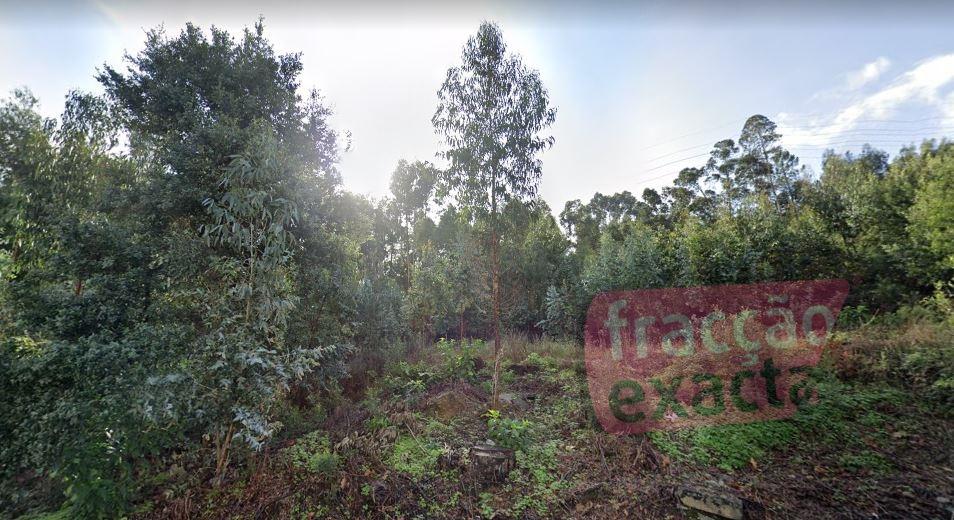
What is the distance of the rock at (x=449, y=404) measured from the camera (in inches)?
204

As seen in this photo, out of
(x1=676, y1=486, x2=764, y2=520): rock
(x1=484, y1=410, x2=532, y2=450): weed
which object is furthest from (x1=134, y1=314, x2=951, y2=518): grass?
(x1=676, y1=486, x2=764, y2=520): rock

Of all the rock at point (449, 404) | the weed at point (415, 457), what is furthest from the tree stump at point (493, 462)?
the rock at point (449, 404)

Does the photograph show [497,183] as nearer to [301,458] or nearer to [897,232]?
[301,458]

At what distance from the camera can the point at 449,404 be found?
17.4 ft

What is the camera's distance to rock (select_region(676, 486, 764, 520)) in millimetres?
2990

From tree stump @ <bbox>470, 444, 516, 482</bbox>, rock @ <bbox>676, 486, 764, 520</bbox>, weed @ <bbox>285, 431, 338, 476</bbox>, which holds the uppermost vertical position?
weed @ <bbox>285, 431, 338, 476</bbox>

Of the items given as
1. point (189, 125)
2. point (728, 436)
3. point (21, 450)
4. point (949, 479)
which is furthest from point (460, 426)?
point (189, 125)

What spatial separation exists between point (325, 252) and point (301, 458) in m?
3.04

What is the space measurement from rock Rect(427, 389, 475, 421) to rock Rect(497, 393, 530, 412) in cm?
53

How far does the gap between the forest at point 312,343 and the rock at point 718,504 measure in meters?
0.10

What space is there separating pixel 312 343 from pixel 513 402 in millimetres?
3336

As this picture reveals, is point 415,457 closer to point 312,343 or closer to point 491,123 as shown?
point 312,343

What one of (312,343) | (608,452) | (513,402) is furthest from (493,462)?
(312,343)

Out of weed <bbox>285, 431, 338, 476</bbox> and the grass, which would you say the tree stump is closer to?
the grass
